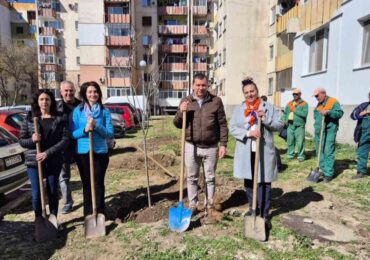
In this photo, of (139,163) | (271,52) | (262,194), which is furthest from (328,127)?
(271,52)

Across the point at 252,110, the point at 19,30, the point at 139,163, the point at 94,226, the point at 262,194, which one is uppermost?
the point at 19,30

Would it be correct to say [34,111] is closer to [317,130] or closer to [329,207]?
[329,207]

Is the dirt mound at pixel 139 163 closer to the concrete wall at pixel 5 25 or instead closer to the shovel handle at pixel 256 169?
the shovel handle at pixel 256 169

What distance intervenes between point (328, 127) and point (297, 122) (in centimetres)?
186

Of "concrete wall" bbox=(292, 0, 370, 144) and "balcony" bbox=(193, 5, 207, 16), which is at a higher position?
"balcony" bbox=(193, 5, 207, 16)

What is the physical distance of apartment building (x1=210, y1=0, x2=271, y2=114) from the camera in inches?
1035

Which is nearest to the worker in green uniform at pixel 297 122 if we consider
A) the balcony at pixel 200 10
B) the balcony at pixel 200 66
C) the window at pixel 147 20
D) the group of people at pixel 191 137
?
the group of people at pixel 191 137

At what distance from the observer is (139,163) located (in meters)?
8.10

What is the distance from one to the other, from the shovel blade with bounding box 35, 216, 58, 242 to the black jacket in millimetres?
684

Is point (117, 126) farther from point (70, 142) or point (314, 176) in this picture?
point (70, 142)

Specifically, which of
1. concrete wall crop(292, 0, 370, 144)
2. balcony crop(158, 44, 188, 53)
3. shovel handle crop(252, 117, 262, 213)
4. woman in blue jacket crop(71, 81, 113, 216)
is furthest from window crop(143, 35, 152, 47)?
shovel handle crop(252, 117, 262, 213)

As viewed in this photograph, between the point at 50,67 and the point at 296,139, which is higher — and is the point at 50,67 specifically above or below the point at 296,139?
above

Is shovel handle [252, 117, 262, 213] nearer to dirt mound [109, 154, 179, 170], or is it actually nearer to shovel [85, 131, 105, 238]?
shovel [85, 131, 105, 238]

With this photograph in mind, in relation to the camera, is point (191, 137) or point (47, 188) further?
point (191, 137)
